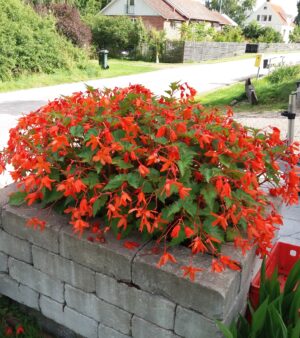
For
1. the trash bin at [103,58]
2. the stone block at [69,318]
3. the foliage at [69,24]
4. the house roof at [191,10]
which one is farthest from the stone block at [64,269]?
the house roof at [191,10]

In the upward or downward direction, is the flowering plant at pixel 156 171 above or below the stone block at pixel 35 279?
above

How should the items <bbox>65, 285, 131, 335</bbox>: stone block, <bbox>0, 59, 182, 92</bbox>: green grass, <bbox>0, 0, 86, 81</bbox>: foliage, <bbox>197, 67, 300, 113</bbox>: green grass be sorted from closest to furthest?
1. <bbox>65, 285, 131, 335</bbox>: stone block
2. <bbox>197, 67, 300, 113</bbox>: green grass
3. <bbox>0, 59, 182, 92</bbox>: green grass
4. <bbox>0, 0, 86, 81</bbox>: foliage

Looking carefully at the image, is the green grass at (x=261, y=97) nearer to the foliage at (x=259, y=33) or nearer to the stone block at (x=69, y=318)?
the stone block at (x=69, y=318)

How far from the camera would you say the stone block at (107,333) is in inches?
84.4

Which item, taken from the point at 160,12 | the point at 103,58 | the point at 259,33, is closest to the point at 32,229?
the point at 103,58

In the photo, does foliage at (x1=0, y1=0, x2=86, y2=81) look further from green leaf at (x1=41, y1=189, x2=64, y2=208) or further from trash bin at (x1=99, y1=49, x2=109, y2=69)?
green leaf at (x1=41, y1=189, x2=64, y2=208)

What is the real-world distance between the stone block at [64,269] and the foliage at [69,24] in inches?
729

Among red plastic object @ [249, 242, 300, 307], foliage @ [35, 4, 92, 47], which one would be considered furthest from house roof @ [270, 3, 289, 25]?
red plastic object @ [249, 242, 300, 307]

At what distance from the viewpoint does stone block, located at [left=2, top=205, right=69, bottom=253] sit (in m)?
2.16

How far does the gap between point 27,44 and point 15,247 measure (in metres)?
14.0

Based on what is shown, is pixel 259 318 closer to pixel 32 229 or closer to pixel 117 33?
pixel 32 229

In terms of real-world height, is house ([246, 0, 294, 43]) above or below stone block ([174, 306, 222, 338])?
above

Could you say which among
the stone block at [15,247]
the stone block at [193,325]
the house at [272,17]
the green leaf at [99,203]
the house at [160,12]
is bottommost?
the stone block at [193,325]

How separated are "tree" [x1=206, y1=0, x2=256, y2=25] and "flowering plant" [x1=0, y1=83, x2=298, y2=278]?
300 feet
